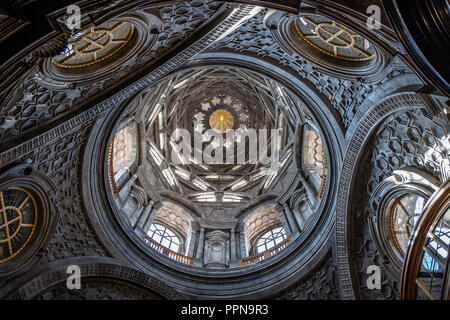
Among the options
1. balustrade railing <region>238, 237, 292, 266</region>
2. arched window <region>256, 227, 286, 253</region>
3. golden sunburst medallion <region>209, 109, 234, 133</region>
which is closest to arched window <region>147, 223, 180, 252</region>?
balustrade railing <region>238, 237, 292, 266</region>

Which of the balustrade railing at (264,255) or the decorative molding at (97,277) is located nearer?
the decorative molding at (97,277)

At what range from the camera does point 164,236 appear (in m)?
17.8

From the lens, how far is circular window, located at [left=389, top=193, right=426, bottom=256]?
9023 mm

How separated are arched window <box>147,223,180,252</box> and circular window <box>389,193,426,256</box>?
1078cm

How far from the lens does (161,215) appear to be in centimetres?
1877

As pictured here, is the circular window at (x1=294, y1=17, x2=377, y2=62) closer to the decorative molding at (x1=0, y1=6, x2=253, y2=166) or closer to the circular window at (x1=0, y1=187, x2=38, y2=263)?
the decorative molding at (x1=0, y1=6, x2=253, y2=166)

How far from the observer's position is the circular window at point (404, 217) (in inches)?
355

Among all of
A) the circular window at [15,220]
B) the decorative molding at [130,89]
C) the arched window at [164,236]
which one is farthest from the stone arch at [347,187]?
the circular window at [15,220]

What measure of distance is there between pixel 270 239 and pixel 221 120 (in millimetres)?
12111

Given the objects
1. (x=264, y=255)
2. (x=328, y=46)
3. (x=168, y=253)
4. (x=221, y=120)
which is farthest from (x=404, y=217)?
(x=221, y=120)

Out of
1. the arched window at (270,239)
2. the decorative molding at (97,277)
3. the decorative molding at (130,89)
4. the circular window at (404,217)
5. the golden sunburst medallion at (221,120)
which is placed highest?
the golden sunburst medallion at (221,120)

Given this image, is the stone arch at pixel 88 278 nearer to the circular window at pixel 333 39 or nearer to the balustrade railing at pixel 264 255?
the balustrade railing at pixel 264 255

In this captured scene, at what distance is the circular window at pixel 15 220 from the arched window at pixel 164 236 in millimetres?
7535
